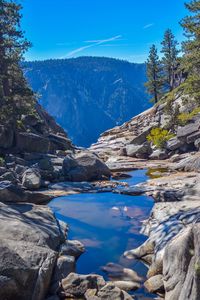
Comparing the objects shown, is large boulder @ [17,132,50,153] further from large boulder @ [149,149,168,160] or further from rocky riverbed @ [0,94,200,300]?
large boulder @ [149,149,168,160]

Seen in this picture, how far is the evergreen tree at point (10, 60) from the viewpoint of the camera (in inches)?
1341

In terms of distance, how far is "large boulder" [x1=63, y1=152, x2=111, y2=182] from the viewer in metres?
27.5

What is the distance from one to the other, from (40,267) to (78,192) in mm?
13674

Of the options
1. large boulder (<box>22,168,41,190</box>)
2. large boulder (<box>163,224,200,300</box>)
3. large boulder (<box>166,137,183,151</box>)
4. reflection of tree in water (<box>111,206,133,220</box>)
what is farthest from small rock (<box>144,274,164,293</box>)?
Answer: large boulder (<box>166,137,183,151</box>)

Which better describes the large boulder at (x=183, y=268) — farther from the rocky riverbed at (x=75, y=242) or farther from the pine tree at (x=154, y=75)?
the pine tree at (x=154, y=75)

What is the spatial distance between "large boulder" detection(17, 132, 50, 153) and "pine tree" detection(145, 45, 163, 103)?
176 feet

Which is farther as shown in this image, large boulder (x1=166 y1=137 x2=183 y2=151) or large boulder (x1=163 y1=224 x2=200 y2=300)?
large boulder (x1=166 y1=137 x2=183 y2=151)

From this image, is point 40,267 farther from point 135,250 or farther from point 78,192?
point 78,192

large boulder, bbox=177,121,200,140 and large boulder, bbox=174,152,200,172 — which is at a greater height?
large boulder, bbox=177,121,200,140

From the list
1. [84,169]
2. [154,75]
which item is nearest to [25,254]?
[84,169]

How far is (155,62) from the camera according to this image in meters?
84.4

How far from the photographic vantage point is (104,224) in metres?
17.3

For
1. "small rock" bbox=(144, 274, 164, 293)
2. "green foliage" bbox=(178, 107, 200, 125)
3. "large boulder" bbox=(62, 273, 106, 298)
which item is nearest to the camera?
"large boulder" bbox=(62, 273, 106, 298)

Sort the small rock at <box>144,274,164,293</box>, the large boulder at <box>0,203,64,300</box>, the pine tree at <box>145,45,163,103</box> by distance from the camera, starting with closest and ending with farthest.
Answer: the large boulder at <box>0,203,64,300</box> < the small rock at <box>144,274,164,293</box> < the pine tree at <box>145,45,163,103</box>
